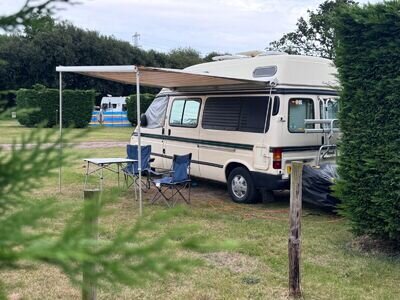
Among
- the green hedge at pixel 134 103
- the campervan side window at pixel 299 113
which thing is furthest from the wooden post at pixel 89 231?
the green hedge at pixel 134 103

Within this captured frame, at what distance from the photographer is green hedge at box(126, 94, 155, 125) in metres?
28.7

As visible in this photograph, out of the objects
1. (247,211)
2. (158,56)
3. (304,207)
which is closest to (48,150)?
(247,211)

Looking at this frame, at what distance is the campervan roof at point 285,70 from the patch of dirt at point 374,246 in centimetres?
264

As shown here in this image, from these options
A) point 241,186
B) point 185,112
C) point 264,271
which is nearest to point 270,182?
point 241,186

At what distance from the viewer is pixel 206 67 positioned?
31.4ft

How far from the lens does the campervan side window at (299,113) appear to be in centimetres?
803

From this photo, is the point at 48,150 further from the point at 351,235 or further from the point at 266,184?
the point at 266,184

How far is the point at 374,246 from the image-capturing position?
19.0 feet

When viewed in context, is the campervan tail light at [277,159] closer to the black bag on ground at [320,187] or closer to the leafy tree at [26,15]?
the black bag on ground at [320,187]

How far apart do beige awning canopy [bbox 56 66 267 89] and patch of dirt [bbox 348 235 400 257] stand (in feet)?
9.88

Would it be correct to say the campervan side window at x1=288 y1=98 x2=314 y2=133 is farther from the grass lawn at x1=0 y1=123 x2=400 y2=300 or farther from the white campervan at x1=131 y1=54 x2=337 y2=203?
the grass lawn at x1=0 y1=123 x2=400 y2=300

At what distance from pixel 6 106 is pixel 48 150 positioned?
18 cm

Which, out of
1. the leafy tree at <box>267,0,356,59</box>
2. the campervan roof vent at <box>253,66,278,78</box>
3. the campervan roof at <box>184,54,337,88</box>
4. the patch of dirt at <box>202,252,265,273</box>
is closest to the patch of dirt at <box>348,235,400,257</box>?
the patch of dirt at <box>202,252,265,273</box>

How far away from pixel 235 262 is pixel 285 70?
12.2 feet
